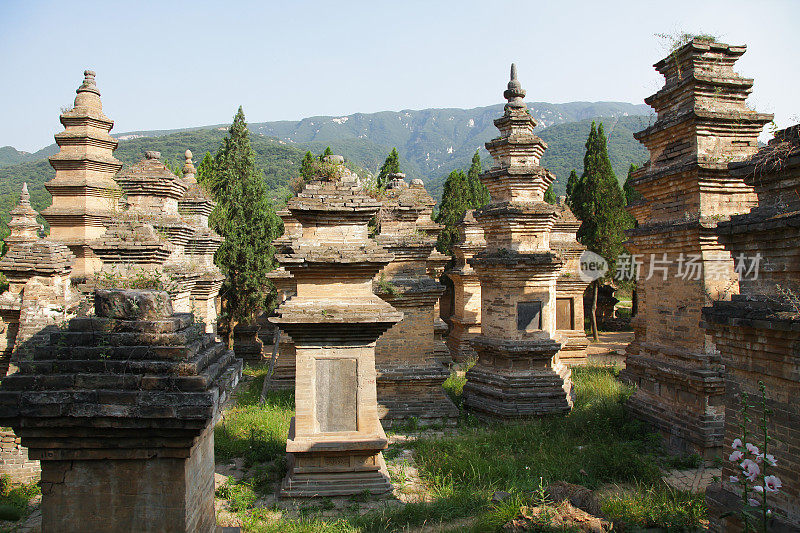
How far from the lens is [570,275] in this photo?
67.8 feet

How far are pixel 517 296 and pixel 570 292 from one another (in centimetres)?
942

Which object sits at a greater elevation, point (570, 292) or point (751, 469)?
point (570, 292)

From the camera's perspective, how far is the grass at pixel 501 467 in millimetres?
6797

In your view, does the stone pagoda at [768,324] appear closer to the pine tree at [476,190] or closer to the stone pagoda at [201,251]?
the stone pagoda at [201,251]

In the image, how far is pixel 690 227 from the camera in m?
9.35

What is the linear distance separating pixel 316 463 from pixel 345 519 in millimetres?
1328

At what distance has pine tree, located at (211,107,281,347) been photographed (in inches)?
917

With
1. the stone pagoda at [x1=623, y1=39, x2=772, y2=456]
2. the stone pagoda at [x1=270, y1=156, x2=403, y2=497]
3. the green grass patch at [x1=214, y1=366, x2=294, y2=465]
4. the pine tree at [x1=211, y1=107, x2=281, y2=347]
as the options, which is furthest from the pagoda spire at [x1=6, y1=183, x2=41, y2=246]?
the stone pagoda at [x1=623, y1=39, x2=772, y2=456]

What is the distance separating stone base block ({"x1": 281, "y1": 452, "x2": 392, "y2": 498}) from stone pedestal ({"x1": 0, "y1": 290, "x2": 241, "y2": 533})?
188 inches

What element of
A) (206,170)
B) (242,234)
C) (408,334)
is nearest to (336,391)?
(408,334)

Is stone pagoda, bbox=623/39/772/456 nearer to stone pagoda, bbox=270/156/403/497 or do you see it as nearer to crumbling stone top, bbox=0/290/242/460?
stone pagoda, bbox=270/156/403/497

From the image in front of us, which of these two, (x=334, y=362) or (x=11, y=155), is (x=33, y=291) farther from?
(x=11, y=155)

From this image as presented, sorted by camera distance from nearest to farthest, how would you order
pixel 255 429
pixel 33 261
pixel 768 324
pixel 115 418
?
pixel 115 418 < pixel 768 324 < pixel 33 261 < pixel 255 429

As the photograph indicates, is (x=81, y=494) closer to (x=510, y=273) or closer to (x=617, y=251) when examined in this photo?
(x=510, y=273)
